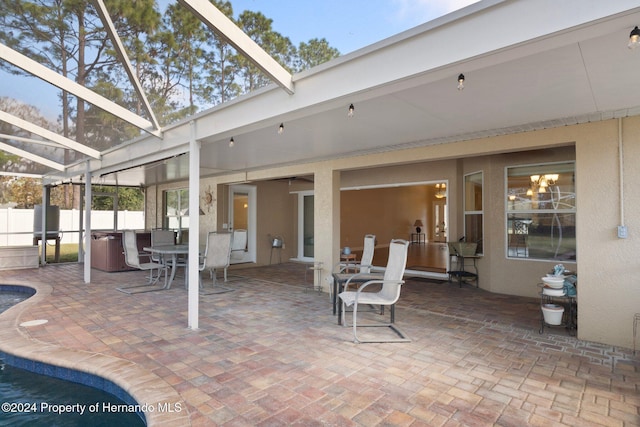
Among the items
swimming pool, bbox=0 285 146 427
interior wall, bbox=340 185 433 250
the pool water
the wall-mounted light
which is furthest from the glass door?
the wall-mounted light

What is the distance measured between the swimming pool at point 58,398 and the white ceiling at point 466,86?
2.73 m

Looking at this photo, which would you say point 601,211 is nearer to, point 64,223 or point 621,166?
point 621,166

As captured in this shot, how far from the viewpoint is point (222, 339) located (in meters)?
3.79

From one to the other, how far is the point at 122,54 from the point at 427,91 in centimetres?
322

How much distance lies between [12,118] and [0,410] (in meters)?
4.71

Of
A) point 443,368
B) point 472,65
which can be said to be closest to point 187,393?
point 443,368

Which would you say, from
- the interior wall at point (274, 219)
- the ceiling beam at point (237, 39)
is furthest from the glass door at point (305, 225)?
the ceiling beam at point (237, 39)

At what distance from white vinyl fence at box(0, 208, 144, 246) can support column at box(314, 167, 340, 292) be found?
9136mm

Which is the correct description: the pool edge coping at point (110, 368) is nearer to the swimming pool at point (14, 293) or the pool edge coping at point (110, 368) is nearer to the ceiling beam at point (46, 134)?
the swimming pool at point (14, 293)

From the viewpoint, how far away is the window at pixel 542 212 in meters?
5.47

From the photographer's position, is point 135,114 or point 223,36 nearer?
point 223,36

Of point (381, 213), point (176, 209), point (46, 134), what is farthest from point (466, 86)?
point (381, 213)

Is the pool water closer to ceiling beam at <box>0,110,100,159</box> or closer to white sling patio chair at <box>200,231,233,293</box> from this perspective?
ceiling beam at <box>0,110,100,159</box>

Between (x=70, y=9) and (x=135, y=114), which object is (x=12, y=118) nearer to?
(x=135, y=114)
